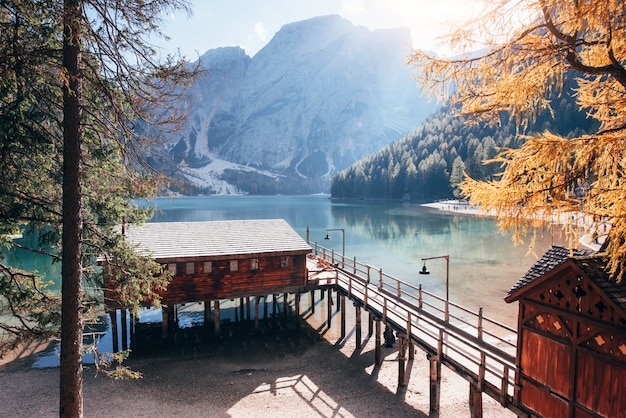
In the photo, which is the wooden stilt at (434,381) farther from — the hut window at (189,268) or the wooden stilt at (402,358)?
the hut window at (189,268)

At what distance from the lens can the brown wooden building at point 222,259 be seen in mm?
22062

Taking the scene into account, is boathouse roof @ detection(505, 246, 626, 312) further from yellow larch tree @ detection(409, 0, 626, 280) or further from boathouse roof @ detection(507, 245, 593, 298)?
yellow larch tree @ detection(409, 0, 626, 280)

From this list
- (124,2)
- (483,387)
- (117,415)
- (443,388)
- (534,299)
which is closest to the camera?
(124,2)

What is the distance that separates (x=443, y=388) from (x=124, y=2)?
1784 cm

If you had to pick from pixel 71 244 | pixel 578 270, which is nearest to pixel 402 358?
pixel 578 270

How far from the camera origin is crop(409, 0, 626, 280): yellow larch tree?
6141mm

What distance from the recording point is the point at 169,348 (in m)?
22.8

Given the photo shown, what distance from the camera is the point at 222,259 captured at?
74.1 feet

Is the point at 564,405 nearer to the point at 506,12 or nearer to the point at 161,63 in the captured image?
the point at 506,12

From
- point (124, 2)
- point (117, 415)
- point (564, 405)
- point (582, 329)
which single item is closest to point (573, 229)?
point (582, 329)

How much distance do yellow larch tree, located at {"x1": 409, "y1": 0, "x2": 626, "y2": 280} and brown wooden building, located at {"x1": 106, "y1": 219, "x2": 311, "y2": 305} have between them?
17.2 metres

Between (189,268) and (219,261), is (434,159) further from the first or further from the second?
(189,268)

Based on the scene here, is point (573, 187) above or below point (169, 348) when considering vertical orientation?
above

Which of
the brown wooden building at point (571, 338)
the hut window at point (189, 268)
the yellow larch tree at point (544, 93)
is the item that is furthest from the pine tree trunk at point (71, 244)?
the hut window at point (189, 268)
